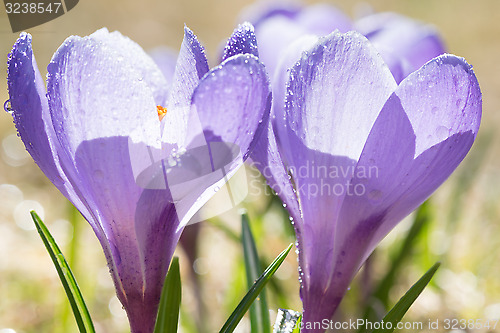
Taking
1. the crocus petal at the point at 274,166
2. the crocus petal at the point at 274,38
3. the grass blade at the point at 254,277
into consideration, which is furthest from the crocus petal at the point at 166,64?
the crocus petal at the point at 274,166

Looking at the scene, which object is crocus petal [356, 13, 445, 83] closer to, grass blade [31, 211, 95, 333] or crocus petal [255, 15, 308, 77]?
crocus petal [255, 15, 308, 77]

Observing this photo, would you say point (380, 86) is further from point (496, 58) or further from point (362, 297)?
point (496, 58)

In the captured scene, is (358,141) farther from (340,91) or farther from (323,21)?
(323,21)

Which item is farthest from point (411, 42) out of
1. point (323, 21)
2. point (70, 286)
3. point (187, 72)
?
point (70, 286)

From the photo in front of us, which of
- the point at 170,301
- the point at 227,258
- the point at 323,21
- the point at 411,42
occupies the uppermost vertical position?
the point at 323,21

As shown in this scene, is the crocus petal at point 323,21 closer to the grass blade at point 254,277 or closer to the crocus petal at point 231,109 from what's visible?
the grass blade at point 254,277

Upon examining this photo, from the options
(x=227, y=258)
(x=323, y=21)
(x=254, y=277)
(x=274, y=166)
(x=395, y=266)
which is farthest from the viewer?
(x=227, y=258)

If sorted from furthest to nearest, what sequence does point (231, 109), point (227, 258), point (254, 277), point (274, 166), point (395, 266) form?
point (227, 258), point (395, 266), point (254, 277), point (274, 166), point (231, 109)

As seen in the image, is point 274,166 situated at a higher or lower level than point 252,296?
higher

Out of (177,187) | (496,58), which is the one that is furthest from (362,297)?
(496,58)

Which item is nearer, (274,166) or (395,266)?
(274,166)
